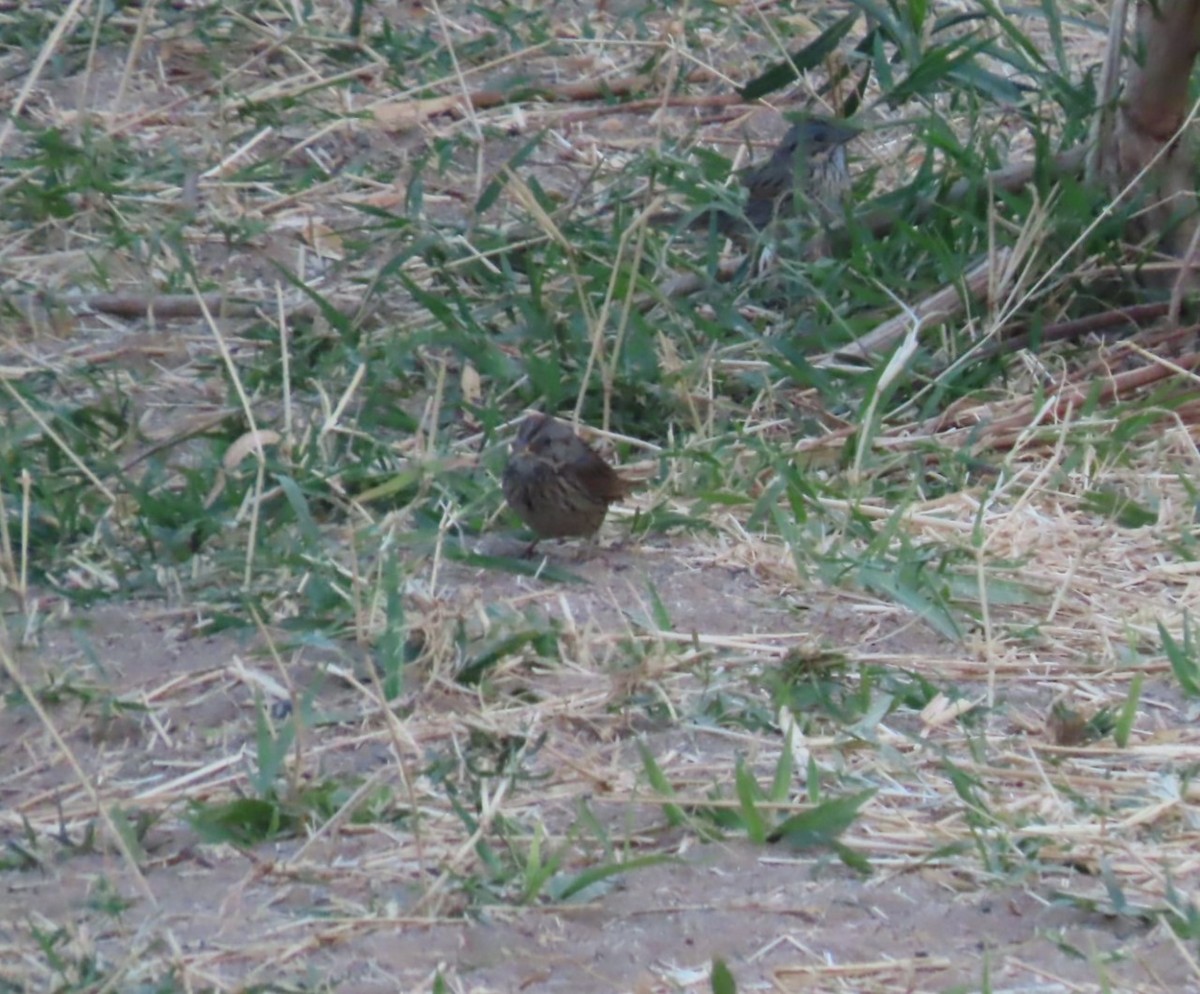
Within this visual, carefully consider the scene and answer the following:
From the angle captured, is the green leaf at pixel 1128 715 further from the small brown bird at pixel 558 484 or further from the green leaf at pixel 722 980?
the small brown bird at pixel 558 484

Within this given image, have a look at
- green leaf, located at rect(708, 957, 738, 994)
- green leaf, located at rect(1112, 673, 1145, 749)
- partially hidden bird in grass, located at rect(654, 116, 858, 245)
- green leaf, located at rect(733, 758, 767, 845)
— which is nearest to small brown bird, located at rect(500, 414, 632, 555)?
green leaf, located at rect(733, 758, 767, 845)

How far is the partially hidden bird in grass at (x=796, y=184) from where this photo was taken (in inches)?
250

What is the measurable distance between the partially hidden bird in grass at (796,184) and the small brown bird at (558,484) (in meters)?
1.68

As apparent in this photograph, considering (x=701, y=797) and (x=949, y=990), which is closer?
(x=949, y=990)

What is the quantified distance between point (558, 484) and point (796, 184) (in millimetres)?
2092

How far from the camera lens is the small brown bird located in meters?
4.60

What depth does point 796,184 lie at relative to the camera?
628 centimetres

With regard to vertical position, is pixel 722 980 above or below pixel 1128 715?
above

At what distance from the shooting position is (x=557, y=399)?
5.46 meters

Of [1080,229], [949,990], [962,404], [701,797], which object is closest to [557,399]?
[962,404]

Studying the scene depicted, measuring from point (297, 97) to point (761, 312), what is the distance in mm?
2228


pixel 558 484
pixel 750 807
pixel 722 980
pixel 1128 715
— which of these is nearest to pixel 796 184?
pixel 558 484

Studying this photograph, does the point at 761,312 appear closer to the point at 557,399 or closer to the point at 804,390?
the point at 804,390

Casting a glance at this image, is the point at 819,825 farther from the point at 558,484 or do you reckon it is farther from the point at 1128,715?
the point at 558,484
